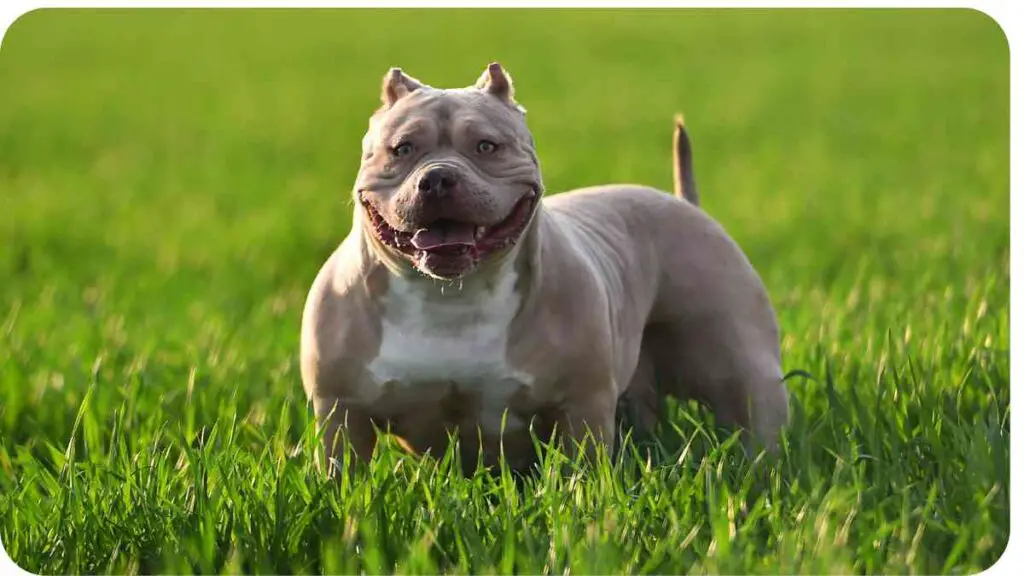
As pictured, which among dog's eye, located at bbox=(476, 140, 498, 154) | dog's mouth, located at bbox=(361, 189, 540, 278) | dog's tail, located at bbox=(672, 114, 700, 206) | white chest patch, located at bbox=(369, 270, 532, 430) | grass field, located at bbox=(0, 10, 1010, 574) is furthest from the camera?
dog's tail, located at bbox=(672, 114, 700, 206)

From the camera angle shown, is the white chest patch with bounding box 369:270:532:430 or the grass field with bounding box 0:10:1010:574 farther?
the white chest patch with bounding box 369:270:532:430

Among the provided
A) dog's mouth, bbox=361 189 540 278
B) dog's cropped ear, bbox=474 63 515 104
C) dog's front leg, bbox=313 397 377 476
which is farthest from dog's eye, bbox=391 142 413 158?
dog's front leg, bbox=313 397 377 476

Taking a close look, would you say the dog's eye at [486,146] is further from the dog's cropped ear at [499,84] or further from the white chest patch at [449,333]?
the white chest patch at [449,333]

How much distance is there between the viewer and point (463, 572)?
341 centimetres

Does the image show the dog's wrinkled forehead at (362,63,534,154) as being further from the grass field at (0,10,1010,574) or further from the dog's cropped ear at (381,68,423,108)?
the grass field at (0,10,1010,574)

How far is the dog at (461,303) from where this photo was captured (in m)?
3.78

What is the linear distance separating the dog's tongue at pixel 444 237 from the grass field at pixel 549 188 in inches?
22.4

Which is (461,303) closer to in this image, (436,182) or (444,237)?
(444,237)

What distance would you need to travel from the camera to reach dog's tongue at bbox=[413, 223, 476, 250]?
148 inches

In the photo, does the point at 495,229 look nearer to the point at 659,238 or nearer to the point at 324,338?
the point at 324,338

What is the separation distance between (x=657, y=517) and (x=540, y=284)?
739 mm

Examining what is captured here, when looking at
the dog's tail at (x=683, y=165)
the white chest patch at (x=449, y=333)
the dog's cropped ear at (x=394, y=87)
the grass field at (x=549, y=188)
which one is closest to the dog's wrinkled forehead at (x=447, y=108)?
the dog's cropped ear at (x=394, y=87)

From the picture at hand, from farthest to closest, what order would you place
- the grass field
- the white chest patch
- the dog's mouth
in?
the white chest patch < the dog's mouth < the grass field

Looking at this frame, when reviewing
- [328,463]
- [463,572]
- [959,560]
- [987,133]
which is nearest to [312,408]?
[328,463]
